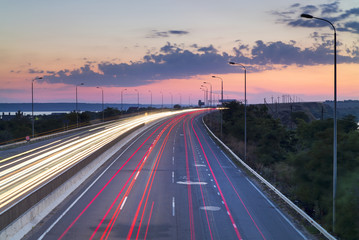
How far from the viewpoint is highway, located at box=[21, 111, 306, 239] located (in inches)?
671

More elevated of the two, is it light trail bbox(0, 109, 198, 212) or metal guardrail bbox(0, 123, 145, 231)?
metal guardrail bbox(0, 123, 145, 231)

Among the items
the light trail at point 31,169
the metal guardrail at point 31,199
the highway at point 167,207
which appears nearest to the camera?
the metal guardrail at point 31,199

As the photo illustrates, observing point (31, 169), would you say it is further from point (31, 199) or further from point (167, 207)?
point (167, 207)

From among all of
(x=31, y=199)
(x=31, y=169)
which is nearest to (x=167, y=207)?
(x=31, y=199)

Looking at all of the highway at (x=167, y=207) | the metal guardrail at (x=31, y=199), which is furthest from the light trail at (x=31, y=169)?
the highway at (x=167, y=207)

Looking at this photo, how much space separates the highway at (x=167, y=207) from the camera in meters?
17.0

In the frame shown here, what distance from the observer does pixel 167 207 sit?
21531mm

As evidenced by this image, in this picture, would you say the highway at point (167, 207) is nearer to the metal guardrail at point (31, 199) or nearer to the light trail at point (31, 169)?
the metal guardrail at point (31, 199)

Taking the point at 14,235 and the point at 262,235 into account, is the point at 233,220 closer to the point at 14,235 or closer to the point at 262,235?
the point at 262,235

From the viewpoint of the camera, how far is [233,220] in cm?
1906

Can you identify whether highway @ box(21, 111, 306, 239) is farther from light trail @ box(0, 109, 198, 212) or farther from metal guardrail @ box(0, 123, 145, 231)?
light trail @ box(0, 109, 198, 212)

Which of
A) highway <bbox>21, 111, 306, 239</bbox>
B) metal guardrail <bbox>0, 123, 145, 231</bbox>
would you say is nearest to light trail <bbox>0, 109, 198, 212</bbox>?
metal guardrail <bbox>0, 123, 145, 231</bbox>

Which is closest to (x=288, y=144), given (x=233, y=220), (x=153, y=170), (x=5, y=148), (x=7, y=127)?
(x=153, y=170)

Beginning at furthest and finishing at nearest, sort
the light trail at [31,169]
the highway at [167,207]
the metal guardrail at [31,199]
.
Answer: the light trail at [31,169]
the highway at [167,207]
the metal guardrail at [31,199]
